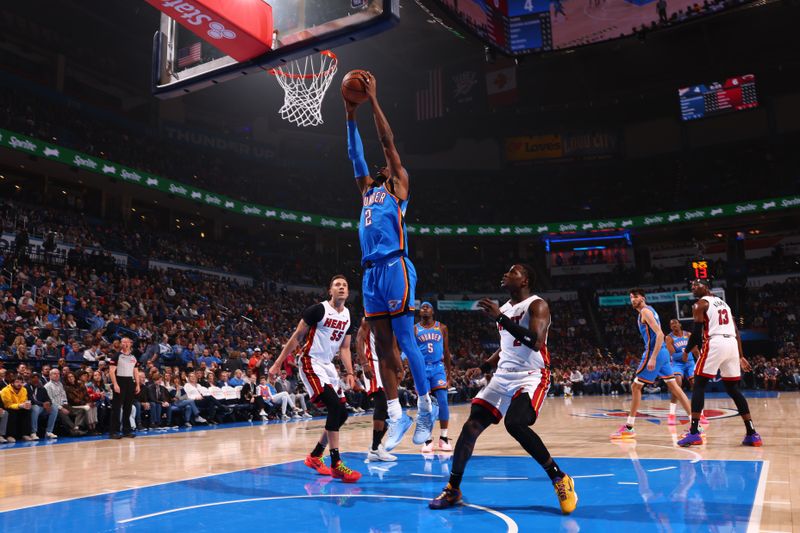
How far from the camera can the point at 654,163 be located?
37.4 metres

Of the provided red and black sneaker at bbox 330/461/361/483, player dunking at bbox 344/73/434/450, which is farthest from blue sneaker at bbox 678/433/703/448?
red and black sneaker at bbox 330/461/361/483

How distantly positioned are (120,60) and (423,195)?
17.7m

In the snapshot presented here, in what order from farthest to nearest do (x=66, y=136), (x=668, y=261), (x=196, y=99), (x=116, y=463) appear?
(x=668, y=261)
(x=196, y=99)
(x=66, y=136)
(x=116, y=463)

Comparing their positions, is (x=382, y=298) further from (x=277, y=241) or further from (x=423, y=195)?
(x=423, y=195)

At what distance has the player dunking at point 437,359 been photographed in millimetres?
7402

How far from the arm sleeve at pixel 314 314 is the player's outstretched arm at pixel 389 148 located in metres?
1.44

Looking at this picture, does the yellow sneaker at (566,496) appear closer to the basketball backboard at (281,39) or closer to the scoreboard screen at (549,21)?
the basketball backboard at (281,39)

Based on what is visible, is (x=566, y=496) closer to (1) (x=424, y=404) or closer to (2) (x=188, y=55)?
(1) (x=424, y=404)

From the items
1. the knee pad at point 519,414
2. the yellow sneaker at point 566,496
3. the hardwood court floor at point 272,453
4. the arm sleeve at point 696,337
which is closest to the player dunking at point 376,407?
the hardwood court floor at point 272,453

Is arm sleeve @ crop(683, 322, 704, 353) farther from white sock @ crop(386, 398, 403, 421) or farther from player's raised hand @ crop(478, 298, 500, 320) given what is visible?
player's raised hand @ crop(478, 298, 500, 320)

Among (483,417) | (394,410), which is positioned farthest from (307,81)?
(483,417)

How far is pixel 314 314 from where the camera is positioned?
224 inches

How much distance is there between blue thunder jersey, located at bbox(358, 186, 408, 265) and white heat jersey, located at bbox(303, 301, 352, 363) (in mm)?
1086


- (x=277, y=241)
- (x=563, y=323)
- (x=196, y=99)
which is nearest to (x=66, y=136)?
(x=196, y=99)
